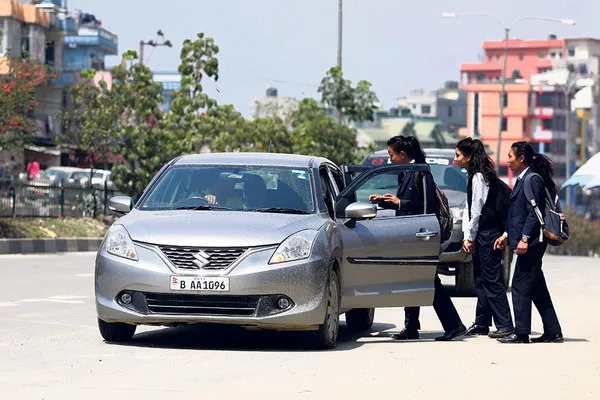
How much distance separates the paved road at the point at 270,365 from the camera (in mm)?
9508

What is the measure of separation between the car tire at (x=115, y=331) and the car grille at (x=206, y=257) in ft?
3.22

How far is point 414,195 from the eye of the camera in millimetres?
13703

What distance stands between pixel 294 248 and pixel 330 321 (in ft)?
2.48

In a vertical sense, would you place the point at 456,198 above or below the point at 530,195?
below

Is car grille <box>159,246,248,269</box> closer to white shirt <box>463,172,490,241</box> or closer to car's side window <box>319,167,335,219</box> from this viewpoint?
car's side window <box>319,167,335,219</box>

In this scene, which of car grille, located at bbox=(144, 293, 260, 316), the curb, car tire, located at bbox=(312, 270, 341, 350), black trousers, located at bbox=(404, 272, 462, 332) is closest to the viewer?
car grille, located at bbox=(144, 293, 260, 316)

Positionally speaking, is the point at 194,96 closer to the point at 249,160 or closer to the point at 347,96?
the point at 347,96

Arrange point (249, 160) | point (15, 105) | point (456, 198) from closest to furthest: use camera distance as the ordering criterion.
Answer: point (249, 160), point (456, 198), point (15, 105)

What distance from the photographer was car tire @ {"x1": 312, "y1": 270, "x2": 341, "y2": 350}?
1239cm

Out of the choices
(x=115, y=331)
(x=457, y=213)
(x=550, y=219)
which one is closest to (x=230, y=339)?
(x=115, y=331)

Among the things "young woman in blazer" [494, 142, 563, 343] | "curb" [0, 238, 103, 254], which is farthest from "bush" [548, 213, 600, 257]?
"young woman in blazer" [494, 142, 563, 343]

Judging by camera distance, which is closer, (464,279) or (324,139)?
(464,279)

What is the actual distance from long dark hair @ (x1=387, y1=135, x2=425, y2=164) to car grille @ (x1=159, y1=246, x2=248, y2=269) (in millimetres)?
2574

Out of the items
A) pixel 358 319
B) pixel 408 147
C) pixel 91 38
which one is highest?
pixel 91 38
